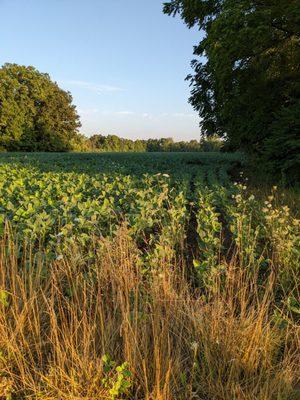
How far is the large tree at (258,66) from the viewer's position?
37.1ft

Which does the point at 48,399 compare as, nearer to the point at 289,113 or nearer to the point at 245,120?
the point at 289,113

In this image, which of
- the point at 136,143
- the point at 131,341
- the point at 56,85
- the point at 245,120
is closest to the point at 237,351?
the point at 131,341

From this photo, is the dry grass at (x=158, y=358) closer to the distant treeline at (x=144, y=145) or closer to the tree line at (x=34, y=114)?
the tree line at (x=34, y=114)

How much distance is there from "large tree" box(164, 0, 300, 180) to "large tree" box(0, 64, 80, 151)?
45174 millimetres

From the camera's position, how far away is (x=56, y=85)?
66562 mm

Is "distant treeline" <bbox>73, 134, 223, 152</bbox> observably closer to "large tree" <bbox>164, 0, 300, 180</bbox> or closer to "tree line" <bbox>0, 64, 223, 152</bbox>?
"tree line" <bbox>0, 64, 223, 152</bbox>

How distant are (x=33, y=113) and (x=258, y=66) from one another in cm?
5311

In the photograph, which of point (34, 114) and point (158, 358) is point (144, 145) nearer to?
point (34, 114)

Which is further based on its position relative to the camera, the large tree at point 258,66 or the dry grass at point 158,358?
the large tree at point 258,66

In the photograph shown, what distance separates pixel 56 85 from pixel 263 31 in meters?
60.4

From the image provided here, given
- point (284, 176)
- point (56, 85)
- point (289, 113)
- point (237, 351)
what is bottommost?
point (237, 351)

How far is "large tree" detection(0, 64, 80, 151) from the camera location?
57250mm

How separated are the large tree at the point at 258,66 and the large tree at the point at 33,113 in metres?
45.2

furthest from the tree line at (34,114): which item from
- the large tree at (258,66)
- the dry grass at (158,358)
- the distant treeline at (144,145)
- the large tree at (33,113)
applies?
the dry grass at (158,358)
